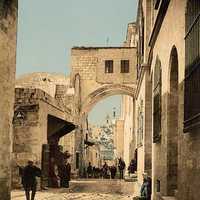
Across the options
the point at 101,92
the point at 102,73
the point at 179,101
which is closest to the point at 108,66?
the point at 102,73

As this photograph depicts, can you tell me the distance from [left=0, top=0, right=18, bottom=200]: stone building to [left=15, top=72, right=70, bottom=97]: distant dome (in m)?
23.4

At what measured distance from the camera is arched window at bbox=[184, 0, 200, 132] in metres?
5.85

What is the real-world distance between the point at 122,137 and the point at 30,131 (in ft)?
134

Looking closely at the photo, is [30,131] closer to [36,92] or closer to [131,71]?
[36,92]

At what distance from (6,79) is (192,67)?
577cm

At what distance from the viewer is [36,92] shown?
17297 mm

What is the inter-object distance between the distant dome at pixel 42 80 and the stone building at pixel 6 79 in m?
23.4

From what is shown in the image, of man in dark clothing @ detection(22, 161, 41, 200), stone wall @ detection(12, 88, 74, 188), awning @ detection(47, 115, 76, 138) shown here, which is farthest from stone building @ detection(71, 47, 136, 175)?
man in dark clothing @ detection(22, 161, 41, 200)

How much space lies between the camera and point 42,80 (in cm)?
3681

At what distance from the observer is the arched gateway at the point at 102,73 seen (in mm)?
32969

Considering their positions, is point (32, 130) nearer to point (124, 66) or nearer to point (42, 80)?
point (124, 66)

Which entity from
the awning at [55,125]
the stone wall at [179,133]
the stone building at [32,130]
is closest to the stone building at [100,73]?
the awning at [55,125]

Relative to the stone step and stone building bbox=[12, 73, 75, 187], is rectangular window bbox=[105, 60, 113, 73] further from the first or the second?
stone building bbox=[12, 73, 75, 187]

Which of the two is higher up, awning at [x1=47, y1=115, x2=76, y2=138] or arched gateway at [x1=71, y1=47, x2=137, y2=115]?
arched gateway at [x1=71, y1=47, x2=137, y2=115]
